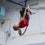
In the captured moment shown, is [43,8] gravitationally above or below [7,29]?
above

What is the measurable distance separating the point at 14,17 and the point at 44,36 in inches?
47.0

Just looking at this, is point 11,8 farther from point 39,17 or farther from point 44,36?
point 44,36

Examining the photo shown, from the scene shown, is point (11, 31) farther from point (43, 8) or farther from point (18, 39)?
point (43, 8)

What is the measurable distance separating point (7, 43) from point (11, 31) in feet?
1.32

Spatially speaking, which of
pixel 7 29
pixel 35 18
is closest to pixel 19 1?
pixel 35 18

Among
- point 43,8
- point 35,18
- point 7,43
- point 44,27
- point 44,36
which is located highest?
point 43,8

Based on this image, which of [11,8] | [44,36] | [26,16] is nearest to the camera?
[26,16]

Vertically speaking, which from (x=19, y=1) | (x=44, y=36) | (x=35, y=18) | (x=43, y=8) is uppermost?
(x=19, y=1)

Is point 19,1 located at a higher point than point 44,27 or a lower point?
higher

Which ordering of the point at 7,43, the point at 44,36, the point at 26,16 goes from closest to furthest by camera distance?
the point at 26,16, the point at 44,36, the point at 7,43

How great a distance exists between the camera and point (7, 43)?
10.6 feet

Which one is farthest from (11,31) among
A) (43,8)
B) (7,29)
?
(43,8)

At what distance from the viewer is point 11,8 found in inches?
136

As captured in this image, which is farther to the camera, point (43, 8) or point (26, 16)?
point (43, 8)
